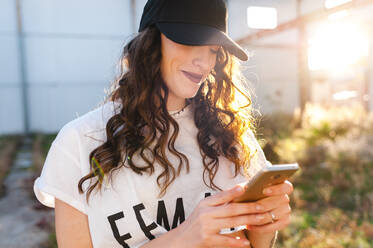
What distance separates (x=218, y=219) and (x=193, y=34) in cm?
63

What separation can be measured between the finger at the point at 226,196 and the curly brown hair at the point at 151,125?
0.28 meters

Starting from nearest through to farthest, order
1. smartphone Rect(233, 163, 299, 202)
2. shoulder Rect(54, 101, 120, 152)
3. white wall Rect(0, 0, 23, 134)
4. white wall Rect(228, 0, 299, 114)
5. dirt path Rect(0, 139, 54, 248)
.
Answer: smartphone Rect(233, 163, 299, 202) < shoulder Rect(54, 101, 120, 152) < dirt path Rect(0, 139, 54, 248) < white wall Rect(0, 0, 23, 134) < white wall Rect(228, 0, 299, 114)

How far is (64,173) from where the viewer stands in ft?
3.95

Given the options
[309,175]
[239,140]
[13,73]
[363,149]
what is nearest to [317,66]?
[363,149]

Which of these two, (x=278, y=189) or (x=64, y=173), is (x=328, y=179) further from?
(x=64, y=173)

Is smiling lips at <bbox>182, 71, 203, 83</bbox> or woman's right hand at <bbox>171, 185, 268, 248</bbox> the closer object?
woman's right hand at <bbox>171, 185, 268, 248</bbox>

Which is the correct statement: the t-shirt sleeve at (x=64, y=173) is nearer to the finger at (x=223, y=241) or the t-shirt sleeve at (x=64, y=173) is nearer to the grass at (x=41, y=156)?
the finger at (x=223, y=241)

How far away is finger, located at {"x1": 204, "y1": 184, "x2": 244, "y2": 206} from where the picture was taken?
A: 994 mm

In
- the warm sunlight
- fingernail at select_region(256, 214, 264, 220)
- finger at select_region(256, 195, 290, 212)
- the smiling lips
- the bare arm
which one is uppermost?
the warm sunlight

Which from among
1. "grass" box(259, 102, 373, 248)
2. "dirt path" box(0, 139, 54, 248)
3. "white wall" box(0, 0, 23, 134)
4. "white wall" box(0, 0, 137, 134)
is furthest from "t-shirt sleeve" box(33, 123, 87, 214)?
"white wall" box(0, 0, 23, 134)

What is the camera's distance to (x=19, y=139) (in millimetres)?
9945

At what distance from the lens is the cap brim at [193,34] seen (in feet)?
3.80

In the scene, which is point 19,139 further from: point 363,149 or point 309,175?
point 363,149

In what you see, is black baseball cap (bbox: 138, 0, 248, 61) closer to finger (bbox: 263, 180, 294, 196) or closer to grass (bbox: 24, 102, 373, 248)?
finger (bbox: 263, 180, 294, 196)
